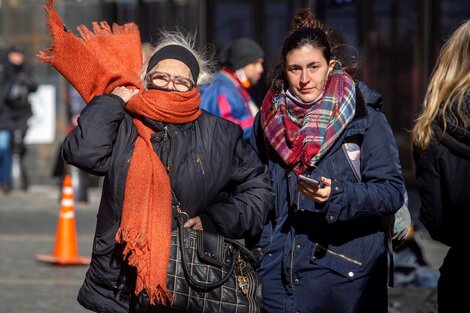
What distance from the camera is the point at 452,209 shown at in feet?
15.1

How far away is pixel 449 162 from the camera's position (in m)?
4.62

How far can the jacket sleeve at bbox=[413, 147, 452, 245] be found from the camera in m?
4.64

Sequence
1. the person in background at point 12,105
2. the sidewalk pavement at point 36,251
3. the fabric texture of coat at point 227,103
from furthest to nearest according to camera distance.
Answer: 1. the person in background at point 12,105
2. the sidewalk pavement at point 36,251
3. the fabric texture of coat at point 227,103

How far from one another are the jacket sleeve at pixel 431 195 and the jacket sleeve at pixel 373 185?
0.09m

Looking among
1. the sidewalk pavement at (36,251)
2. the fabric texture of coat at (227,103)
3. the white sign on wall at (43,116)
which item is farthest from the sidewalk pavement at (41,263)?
the fabric texture of coat at (227,103)

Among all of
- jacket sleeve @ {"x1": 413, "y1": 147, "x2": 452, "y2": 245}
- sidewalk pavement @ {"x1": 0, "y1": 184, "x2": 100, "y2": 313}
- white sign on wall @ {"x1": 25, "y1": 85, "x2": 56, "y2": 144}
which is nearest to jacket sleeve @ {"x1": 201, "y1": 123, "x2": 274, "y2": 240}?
jacket sleeve @ {"x1": 413, "y1": 147, "x2": 452, "y2": 245}

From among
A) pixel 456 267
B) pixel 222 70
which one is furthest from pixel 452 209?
pixel 222 70

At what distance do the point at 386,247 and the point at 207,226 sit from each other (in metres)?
0.72

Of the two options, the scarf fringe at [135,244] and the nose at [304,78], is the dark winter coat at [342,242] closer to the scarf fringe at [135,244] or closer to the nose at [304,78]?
the nose at [304,78]

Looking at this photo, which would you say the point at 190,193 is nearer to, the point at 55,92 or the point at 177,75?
the point at 177,75

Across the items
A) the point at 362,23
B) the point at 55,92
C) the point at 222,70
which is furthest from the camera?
the point at 55,92

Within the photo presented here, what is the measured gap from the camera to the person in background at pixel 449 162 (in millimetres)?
4605

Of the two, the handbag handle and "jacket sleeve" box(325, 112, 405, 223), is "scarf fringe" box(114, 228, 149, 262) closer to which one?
the handbag handle

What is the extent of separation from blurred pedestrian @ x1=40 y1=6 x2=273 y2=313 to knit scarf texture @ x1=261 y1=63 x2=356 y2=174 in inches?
5.6
